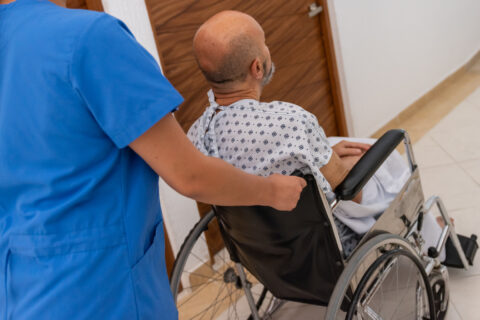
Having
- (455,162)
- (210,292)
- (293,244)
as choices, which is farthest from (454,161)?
(293,244)

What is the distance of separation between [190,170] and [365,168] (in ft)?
2.07

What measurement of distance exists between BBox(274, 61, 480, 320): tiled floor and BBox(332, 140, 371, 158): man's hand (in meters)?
0.71

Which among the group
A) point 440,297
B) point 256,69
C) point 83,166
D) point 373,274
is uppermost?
point 83,166

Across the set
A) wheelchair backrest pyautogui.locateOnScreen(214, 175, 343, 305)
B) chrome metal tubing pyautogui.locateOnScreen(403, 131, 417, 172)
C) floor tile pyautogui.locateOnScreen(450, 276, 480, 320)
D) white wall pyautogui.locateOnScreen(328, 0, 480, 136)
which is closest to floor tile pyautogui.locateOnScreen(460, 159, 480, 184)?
white wall pyautogui.locateOnScreen(328, 0, 480, 136)

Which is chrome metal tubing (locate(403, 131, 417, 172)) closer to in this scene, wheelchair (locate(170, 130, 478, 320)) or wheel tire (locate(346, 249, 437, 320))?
wheelchair (locate(170, 130, 478, 320))

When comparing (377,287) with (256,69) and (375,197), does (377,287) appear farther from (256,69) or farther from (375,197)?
(256,69)

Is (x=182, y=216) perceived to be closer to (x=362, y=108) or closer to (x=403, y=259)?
(x=403, y=259)

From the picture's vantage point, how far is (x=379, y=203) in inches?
64.9

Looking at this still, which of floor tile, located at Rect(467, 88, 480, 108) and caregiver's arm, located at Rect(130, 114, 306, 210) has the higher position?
caregiver's arm, located at Rect(130, 114, 306, 210)

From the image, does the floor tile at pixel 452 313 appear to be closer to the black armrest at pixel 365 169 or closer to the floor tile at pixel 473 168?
the black armrest at pixel 365 169

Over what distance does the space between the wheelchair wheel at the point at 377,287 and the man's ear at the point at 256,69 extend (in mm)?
534

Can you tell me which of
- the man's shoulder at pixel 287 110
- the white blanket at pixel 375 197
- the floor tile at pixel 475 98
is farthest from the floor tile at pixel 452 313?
the floor tile at pixel 475 98

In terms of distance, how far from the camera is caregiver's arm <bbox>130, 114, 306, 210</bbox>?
2.85 ft

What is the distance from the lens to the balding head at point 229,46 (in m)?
1.40
